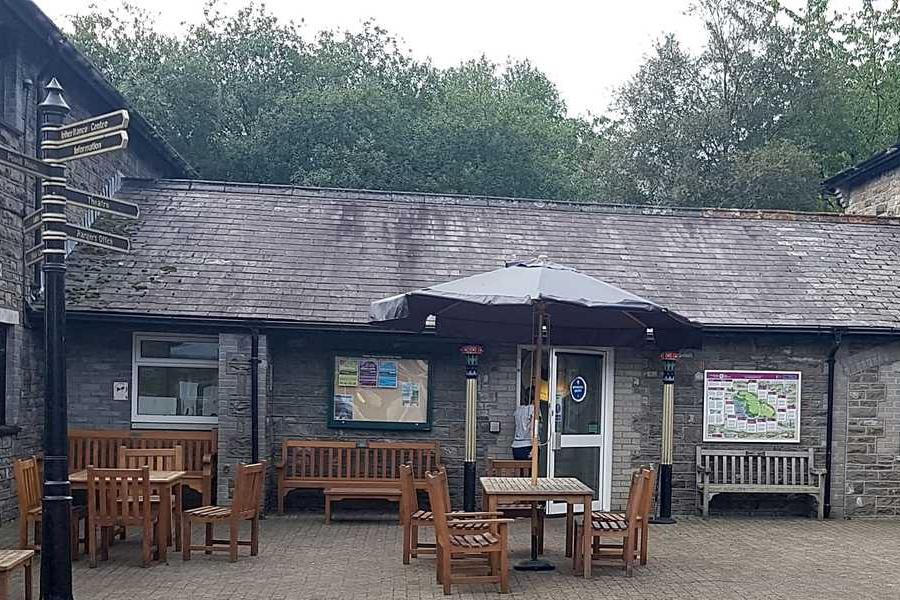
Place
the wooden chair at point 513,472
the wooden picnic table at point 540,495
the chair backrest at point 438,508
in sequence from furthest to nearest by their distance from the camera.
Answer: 1. the wooden chair at point 513,472
2. the wooden picnic table at point 540,495
3. the chair backrest at point 438,508

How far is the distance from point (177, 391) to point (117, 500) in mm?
3824

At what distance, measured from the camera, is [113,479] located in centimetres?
811

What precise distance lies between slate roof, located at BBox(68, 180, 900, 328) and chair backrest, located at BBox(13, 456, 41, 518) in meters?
3.14

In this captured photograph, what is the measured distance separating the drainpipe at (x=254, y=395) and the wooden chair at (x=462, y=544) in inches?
156

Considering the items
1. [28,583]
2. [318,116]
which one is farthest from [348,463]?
[318,116]

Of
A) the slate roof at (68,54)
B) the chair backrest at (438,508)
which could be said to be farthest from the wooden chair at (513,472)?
the slate roof at (68,54)

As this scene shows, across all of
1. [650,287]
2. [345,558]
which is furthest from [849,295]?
[345,558]

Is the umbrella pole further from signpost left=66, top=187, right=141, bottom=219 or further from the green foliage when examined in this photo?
the green foliage

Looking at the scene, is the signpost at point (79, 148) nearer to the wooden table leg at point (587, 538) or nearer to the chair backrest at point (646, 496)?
the wooden table leg at point (587, 538)

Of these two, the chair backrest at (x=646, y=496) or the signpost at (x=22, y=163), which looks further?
the chair backrest at (x=646, y=496)

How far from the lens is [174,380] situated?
11.8 metres

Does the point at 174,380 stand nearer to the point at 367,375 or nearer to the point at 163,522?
the point at 367,375

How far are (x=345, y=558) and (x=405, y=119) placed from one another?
764 inches

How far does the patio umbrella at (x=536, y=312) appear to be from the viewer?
308 inches
